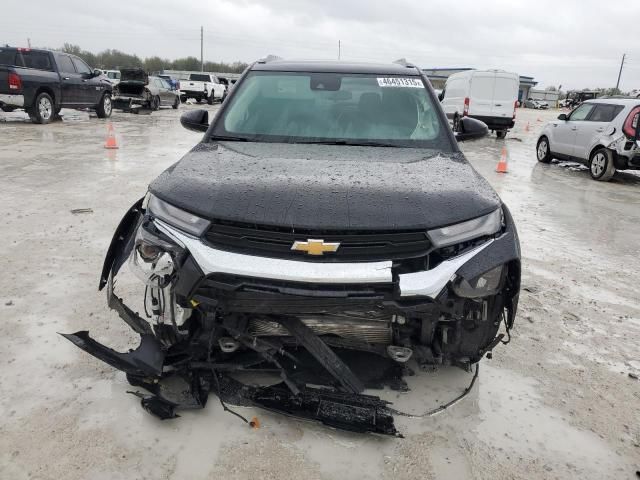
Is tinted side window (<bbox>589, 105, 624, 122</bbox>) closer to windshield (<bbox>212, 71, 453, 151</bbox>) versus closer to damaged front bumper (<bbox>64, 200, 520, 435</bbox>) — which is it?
windshield (<bbox>212, 71, 453, 151</bbox>)

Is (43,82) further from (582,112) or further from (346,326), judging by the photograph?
(346,326)

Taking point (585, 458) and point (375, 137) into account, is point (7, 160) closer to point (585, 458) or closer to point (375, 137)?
point (375, 137)

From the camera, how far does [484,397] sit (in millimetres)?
2797

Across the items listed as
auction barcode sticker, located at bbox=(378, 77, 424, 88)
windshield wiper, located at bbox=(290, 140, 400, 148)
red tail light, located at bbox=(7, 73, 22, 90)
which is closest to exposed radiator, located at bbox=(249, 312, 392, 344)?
windshield wiper, located at bbox=(290, 140, 400, 148)

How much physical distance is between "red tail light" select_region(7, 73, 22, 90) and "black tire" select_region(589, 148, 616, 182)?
1373 cm

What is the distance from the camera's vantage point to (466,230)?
2.33 m

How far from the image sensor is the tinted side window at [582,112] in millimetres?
11092

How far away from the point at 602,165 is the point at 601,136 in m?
0.59

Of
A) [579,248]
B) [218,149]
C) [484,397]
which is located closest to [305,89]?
[218,149]

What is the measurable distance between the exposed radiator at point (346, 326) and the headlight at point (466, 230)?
431 mm

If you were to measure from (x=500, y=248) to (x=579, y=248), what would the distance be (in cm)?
390

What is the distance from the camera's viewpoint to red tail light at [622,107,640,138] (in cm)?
969

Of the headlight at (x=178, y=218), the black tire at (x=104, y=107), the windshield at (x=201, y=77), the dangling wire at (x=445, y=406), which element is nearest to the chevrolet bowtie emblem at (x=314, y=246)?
the headlight at (x=178, y=218)

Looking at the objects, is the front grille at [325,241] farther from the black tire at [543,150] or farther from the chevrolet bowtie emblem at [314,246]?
the black tire at [543,150]
